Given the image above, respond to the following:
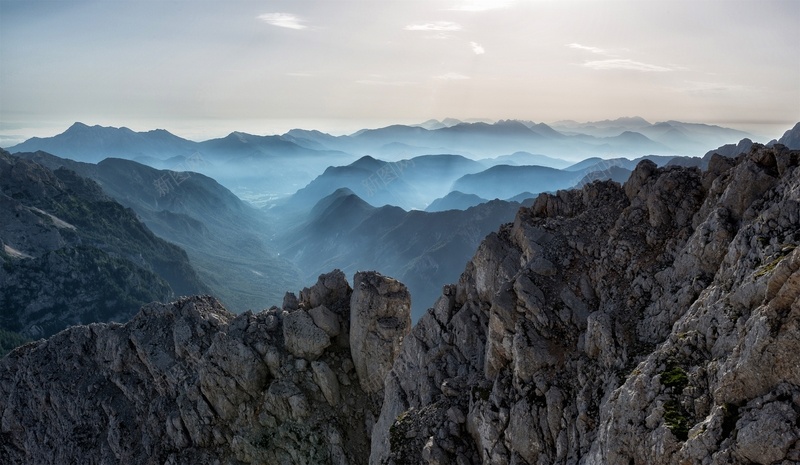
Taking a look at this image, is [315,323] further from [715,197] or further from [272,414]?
[715,197]

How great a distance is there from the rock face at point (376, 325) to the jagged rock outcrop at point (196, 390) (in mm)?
750

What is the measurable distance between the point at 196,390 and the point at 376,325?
21.6m

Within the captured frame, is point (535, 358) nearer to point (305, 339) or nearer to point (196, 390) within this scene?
point (305, 339)

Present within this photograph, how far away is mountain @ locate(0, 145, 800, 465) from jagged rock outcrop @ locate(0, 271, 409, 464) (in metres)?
0.22

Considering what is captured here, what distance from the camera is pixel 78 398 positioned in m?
66.1

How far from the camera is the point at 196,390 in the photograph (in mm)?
58750

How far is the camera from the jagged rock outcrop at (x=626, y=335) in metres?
18.1

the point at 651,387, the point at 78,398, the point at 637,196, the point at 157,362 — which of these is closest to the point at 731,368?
the point at 651,387

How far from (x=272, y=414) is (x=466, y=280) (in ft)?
89.4

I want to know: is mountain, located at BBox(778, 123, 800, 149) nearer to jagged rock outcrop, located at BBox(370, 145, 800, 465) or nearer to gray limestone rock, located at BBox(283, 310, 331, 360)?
jagged rock outcrop, located at BBox(370, 145, 800, 465)

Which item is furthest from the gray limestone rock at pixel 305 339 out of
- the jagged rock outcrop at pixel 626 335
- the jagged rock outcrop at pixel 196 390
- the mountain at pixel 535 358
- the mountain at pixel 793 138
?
the mountain at pixel 793 138

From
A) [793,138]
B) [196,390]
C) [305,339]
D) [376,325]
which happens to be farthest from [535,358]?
[793,138]

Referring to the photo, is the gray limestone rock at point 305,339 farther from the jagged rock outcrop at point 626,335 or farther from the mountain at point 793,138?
the mountain at point 793,138

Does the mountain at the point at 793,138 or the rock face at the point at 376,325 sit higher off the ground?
the mountain at the point at 793,138
